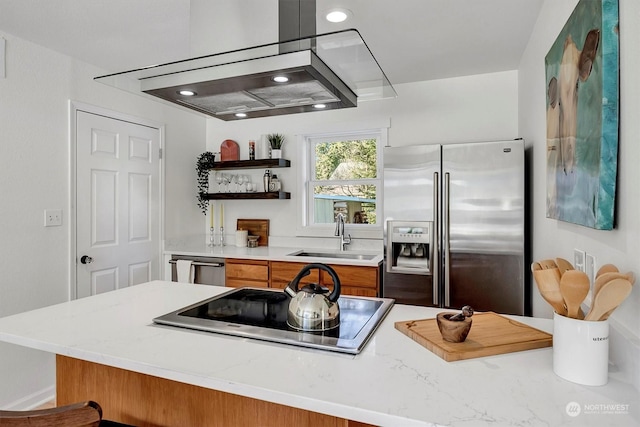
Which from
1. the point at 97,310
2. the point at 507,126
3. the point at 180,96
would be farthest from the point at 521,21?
the point at 97,310

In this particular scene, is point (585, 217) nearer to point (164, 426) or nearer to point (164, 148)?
point (164, 426)

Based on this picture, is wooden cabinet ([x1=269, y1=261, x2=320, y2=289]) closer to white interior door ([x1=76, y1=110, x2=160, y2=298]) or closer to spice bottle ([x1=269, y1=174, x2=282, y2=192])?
spice bottle ([x1=269, y1=174, x2=282, y2=192])

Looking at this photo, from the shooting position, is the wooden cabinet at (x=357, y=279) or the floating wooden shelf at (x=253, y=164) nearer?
the wooden cabinet at (x=357, y=279)

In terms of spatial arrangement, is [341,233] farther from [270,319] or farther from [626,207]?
[626,207]

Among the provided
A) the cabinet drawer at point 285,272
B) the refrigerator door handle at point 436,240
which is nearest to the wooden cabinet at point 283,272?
the cabinet drawer at point 285,272

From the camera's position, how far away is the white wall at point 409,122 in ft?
10.1

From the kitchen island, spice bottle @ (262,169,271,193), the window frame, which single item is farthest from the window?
the kitchen island

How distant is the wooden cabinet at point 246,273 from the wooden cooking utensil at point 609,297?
Result: 253 cm

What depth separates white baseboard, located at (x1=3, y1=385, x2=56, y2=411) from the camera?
7.85ft

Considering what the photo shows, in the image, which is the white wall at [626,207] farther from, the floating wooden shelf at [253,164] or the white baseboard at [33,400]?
the white baseboard at [33,400]

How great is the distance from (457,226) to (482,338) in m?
1.49

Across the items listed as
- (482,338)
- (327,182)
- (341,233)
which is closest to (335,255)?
(341,233)

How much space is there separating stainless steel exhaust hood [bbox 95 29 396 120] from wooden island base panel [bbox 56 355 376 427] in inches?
42.8

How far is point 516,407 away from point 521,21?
7.35ft
